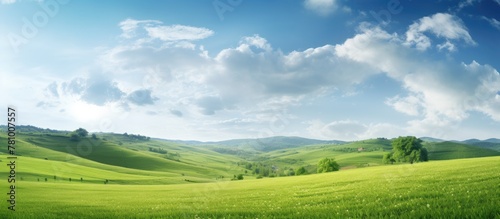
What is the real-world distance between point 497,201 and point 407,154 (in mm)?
113583

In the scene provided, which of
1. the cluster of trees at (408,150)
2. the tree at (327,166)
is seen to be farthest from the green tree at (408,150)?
the tree at (327,166)

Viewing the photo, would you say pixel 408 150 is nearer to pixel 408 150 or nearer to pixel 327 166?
pixel 408 150

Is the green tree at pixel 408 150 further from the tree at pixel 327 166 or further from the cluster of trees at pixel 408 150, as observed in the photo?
the tree at pixel 327 166

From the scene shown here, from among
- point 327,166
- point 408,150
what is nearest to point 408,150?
point 408,150

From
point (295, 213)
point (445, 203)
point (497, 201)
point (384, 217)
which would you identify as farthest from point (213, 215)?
point (497, 201)

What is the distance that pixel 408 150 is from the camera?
118000mm

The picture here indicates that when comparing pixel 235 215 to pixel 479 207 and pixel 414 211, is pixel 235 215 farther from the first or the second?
pixel 479 207

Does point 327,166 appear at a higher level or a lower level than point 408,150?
lower

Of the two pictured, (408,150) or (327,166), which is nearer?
(408,150)

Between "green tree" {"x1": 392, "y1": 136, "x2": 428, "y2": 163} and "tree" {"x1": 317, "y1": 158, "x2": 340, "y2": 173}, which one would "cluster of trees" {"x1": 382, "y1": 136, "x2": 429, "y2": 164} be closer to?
"green tree" {"x1": 392, "y1": 136, "x2": 428, "y2": 163}

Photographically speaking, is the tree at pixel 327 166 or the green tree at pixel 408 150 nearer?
the green tree at pixel 408 150

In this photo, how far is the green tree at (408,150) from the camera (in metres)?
117

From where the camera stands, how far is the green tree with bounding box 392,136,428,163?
4589 inches

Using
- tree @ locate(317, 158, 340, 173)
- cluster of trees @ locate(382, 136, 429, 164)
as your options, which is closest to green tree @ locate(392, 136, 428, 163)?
cluster of trees @ locate(382, 136, 429, 164)
